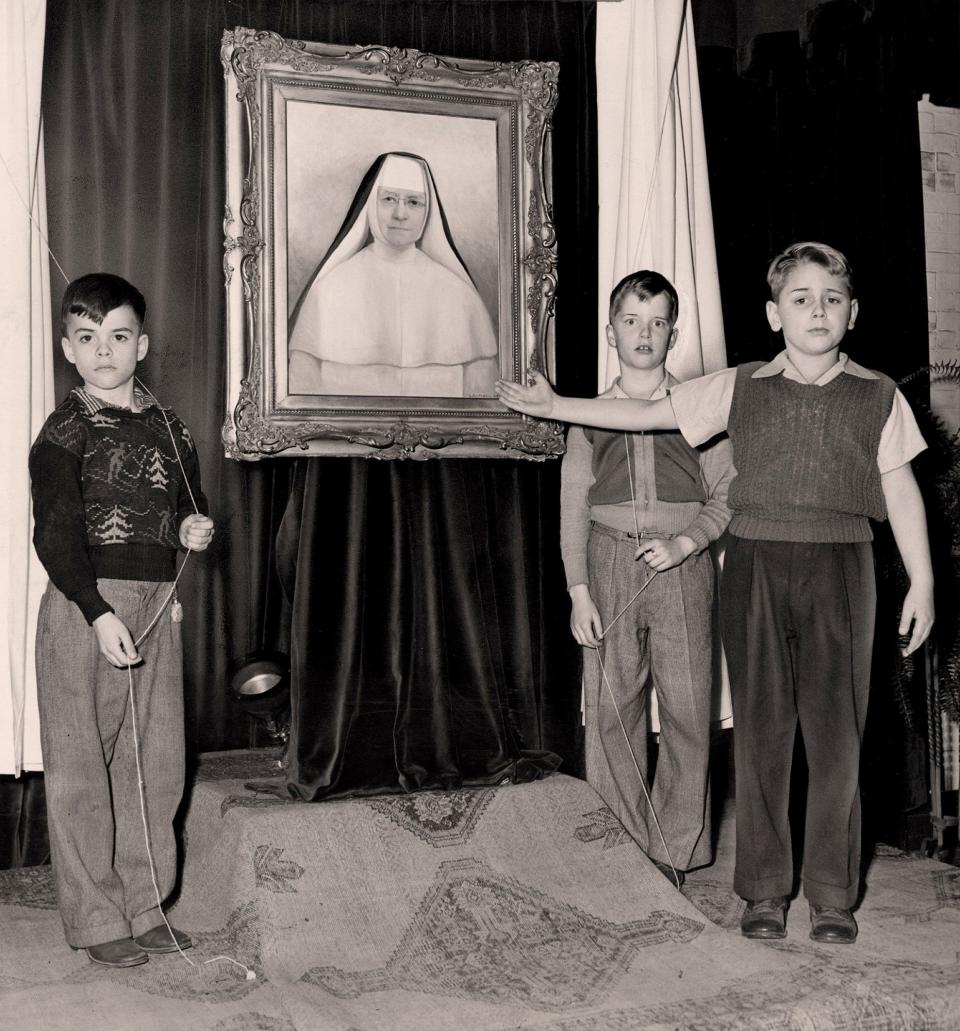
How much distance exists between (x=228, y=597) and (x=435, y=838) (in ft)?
2.65

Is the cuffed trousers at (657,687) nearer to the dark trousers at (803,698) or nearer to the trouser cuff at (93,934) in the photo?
the dark trousers at (803,698)

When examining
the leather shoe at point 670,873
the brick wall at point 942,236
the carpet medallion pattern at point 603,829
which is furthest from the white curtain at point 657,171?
the leather shoe at point 670,873

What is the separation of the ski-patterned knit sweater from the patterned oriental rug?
608 millimetres

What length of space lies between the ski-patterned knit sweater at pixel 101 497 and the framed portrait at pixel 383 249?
43 cm

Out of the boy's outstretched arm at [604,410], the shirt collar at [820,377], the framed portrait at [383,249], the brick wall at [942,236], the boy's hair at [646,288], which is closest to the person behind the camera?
the shirt collar at [820,377]

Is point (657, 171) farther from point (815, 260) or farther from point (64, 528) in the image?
point (64, 528)

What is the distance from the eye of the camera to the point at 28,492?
2.68 metres

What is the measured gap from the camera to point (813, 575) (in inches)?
92.5

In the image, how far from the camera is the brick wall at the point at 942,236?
3.59 m

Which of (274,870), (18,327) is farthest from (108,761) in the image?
(18,327)

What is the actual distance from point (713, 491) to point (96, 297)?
1339 mm

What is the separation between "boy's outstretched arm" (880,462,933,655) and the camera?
235 cm

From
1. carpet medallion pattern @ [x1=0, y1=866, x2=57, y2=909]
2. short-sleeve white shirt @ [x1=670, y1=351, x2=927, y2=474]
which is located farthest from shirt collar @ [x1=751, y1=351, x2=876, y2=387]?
carpet medallion pattern @ [x1=0, y1=866, x2=57, y2=909]

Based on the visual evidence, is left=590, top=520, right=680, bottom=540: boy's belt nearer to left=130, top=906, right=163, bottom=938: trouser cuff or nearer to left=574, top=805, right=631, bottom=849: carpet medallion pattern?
left=574, top=805, right=631, bottom=849: carpet medallion pattern
